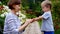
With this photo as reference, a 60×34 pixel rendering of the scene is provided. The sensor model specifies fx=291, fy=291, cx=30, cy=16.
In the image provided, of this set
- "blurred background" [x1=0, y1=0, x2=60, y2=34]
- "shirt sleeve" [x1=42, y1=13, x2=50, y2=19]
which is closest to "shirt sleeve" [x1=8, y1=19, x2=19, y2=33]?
"shirt sleeve" [x1=42, y1=13, x2=50, y2=19]

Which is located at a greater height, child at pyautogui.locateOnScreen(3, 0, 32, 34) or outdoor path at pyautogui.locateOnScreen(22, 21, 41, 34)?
child at pyautogui.locateOnScreen(3, 0, 32, 34)

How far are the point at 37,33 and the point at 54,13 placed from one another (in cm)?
438

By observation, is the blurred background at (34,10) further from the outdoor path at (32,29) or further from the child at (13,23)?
the child at (13,23)

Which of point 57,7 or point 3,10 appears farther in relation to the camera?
point 57,7

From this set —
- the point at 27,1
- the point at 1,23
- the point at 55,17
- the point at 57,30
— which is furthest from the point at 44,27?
the point at 27,1

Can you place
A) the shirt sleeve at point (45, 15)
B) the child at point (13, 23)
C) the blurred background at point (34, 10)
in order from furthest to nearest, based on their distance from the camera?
the blurred background at point (34, 10)
the shirt sleeve at point (45, 15)
the child at point (13, 23)

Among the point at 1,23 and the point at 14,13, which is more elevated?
the point at 14,13

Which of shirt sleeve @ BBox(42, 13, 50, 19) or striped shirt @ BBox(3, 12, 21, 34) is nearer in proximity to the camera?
striped shirt @ BBox(3, 12, 21, 34)

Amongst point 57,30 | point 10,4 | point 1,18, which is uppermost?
point 10,4

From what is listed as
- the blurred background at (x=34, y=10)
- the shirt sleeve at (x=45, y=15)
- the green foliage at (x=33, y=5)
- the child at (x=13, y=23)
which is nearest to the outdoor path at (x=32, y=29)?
the shirt sleeve at (x=45, y=15)

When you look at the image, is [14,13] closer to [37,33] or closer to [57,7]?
[37,33]

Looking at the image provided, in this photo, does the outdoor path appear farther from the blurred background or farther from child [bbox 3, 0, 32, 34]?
child [bbox 3, 0, 32, 34]

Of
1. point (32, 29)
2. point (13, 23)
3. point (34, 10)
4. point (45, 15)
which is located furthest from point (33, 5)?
point (13, 23)

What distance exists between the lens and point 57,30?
9.80 m
